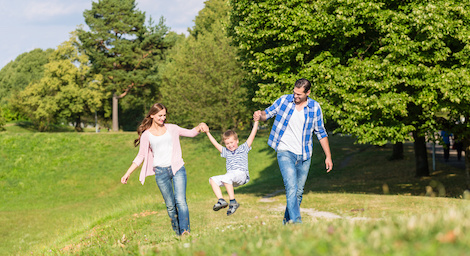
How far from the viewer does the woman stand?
750cm

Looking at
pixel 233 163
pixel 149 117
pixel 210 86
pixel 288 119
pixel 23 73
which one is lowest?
pixel 233 163

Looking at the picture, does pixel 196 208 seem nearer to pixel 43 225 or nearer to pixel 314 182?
pixel 43 225

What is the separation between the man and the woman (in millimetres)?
1442

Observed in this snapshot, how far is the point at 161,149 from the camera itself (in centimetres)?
752

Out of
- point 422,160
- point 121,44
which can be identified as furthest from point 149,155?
point 121,44

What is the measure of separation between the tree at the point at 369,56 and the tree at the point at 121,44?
38047mm

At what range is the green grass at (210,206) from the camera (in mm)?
3123

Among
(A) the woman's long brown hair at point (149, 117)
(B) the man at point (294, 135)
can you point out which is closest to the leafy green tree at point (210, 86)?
(A) the woman's long brown hair at point (149, 117)

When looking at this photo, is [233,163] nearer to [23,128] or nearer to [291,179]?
[291,179]

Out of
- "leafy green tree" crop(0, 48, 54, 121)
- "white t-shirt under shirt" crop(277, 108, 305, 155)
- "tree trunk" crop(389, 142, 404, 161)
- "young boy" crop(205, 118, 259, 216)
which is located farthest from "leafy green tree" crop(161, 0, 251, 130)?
"leafy green tree" crop(0, 48, 54, 121)

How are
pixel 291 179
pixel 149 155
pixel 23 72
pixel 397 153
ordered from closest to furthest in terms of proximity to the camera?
pixel 291 179, pixel 149 155, pixel 397 153, pixel 23 72

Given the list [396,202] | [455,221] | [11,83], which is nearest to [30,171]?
[396,202]

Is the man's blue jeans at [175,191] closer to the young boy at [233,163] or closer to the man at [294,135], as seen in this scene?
the young boy at [233,163]

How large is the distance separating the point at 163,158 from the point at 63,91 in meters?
49.8
